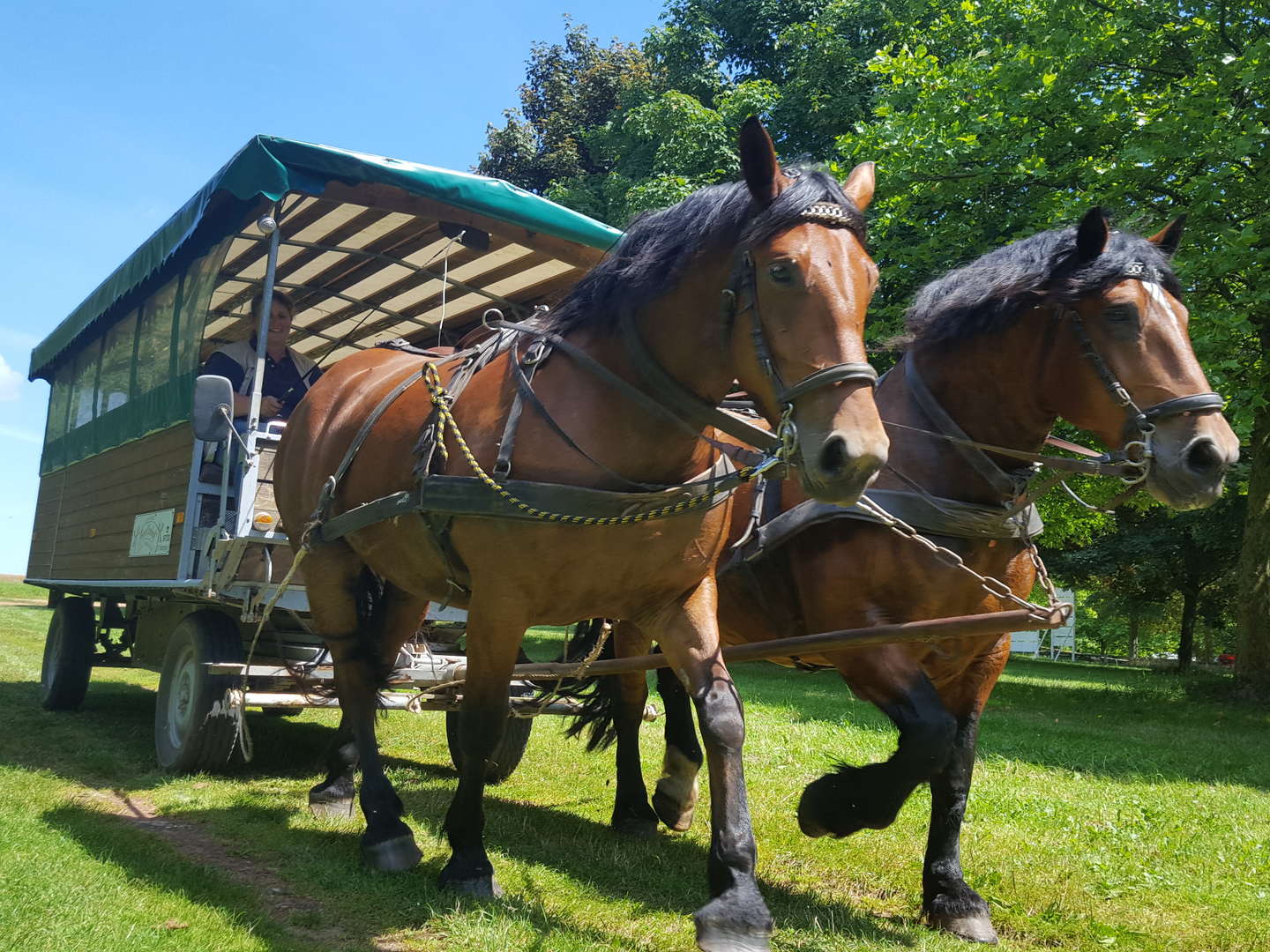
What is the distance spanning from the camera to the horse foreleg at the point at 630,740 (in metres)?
4.65

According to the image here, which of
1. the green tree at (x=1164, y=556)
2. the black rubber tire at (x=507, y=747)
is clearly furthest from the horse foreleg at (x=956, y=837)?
the green tree at (x=1164, y=556)

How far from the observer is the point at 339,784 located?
4.76 meters

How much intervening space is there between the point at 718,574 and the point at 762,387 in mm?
1442

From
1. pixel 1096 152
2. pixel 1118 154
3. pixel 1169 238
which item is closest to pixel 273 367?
pixel 1169 238

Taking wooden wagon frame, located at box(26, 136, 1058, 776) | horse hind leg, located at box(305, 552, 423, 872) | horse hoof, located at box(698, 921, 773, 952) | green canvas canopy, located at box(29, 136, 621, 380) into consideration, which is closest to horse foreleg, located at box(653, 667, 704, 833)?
wooden wagon frame, located at box(26, 136, 1058, 776)

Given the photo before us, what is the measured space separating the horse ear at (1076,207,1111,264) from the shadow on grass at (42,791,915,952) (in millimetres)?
2339

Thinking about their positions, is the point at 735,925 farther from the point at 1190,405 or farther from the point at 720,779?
the point at 1190,405

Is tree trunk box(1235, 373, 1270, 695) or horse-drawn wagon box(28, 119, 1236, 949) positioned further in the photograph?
tree trunk box(1235, 373, 1270, 695)

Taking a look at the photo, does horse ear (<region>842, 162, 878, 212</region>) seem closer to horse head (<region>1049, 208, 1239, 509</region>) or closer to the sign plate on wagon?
horse head (<region>1049, 208, 1239, 509</region>)

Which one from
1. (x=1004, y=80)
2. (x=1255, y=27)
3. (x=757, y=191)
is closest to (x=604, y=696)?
(x=757, y=191)

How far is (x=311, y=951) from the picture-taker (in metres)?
2.93

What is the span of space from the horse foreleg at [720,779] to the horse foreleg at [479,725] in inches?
18.9

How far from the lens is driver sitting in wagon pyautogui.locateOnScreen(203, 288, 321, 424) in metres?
6.13

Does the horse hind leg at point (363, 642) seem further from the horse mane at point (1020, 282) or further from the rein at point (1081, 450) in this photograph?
the horse mane at point (1020, 282)
